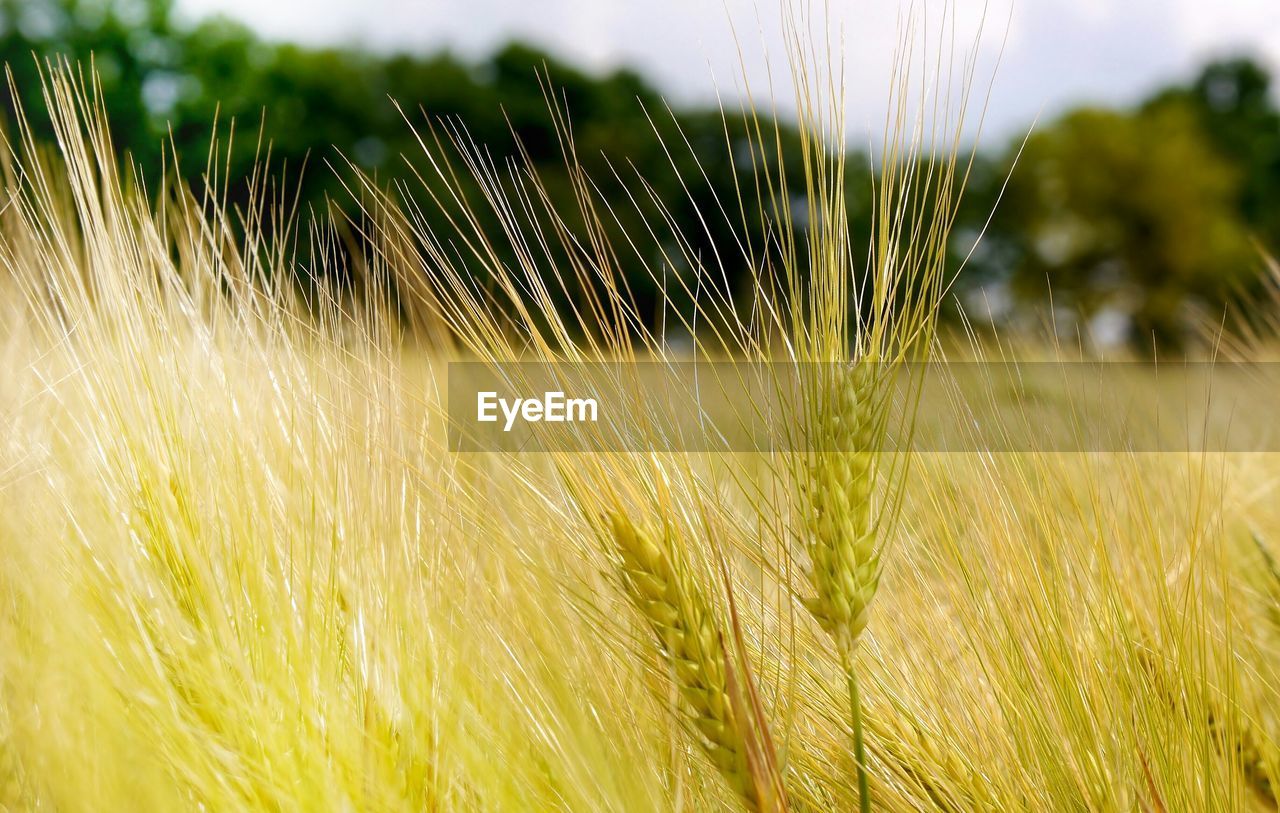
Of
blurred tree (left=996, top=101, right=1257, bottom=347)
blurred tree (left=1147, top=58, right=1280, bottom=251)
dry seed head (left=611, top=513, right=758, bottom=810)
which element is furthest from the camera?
blurred tree (left=1147, top=58, right=1280, bottom=251)

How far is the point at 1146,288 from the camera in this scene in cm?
1611

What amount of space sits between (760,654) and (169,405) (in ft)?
1.93


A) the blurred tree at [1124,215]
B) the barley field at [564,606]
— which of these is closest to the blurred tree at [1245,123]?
the blurred tree at [1124,215]

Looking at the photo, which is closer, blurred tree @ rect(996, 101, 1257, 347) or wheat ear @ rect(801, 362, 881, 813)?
wheat ear @ rect(801, 362, 881, 813)

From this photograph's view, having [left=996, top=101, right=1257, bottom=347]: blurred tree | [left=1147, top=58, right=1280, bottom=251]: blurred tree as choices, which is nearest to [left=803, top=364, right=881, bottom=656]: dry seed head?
[left=996, top=101, right=1257, bottom=347]: blurred tree

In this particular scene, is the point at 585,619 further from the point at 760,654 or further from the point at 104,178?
the point at 104,178

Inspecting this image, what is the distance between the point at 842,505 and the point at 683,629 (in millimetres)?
158

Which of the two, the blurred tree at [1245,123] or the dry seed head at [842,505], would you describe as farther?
the blurred tree at [1245,123]

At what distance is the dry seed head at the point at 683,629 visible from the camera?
691mm

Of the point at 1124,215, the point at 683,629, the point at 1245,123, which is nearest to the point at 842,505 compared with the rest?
the point at 683,629

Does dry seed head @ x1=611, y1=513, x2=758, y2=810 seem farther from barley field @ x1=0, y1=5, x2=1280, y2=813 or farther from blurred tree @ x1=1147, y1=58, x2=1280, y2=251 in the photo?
blurred tree @ x1=1147, y1=58, x2=1280, y2=251

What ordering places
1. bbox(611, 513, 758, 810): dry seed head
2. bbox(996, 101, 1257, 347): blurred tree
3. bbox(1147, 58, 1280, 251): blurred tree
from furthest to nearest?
bbox(1147, 58, 1280, 251): blurred tree
bbox(996, 101, 1257, 347): blurred tree
bbox(611, 513, 758, 810): dry seed head

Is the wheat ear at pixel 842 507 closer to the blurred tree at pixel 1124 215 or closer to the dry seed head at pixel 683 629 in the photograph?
the dry seed head at pixel 683 629

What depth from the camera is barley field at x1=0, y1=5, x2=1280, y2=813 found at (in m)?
0.73
